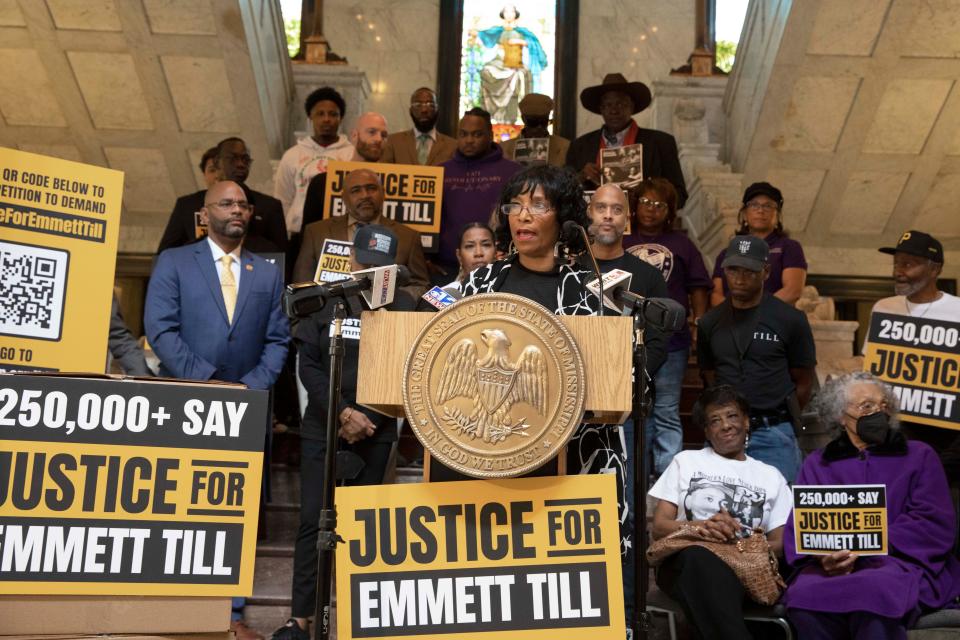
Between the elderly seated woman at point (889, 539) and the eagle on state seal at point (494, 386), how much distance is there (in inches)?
77.8

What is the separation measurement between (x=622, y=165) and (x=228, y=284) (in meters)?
2.90

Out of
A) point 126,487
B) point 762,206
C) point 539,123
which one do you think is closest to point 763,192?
point 762,206

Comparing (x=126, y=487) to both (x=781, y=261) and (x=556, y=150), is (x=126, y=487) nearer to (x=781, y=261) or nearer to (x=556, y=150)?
(x=781, y=261)

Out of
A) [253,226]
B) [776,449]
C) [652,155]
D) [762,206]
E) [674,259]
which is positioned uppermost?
[652,155]

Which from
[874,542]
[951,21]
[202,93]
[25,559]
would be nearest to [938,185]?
[951,21]

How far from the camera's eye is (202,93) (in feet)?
32.8

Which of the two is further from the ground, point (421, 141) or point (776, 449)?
point (421, 141)

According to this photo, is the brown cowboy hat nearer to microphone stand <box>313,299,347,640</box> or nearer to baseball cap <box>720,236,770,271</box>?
baseball cap <box>720,236,770,271</box>

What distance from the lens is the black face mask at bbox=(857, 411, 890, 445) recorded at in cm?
477

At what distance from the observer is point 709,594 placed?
438 cm

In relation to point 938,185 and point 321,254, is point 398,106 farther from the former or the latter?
point 321,254

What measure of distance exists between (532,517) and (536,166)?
103 cm

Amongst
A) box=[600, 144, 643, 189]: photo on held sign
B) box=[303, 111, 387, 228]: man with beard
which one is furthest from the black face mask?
box=[303, 111, 387, 228]: man with beard

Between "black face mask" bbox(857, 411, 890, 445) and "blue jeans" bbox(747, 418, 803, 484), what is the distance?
0.47 metres
